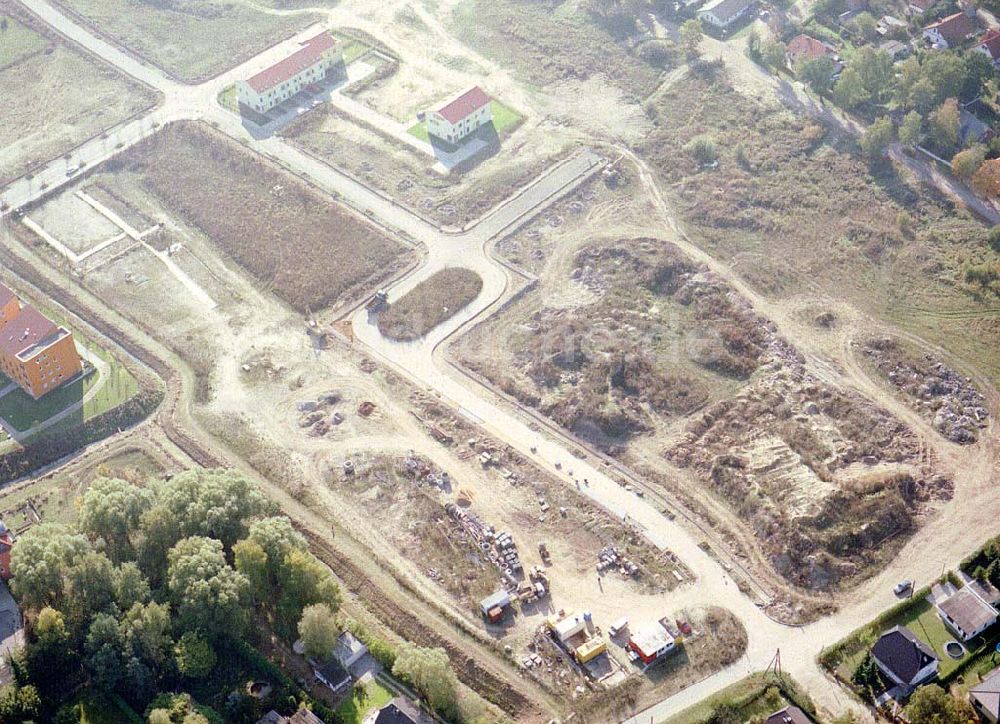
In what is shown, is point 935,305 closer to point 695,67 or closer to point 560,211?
point 560,211

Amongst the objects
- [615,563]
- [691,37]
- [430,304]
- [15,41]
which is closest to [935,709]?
[615,563]

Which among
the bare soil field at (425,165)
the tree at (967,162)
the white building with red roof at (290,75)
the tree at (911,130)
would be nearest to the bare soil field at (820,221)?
the tree at (967,162)

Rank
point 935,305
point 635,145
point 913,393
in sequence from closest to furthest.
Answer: point 913,393 → point 935,305 → point 635,145

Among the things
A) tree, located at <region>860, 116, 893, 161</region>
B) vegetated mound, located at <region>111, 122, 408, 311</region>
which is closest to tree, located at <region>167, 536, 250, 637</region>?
vegetated mound, located at <region>111, 122, 408, 311</region>

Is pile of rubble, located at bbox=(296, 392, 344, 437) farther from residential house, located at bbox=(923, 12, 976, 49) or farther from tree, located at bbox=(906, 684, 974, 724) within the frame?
residential house, located at bbox=(923, 12, 976, 49)

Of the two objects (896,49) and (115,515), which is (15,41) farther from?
(896,49)

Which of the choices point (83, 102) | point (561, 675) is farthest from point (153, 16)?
point (561, 675)
